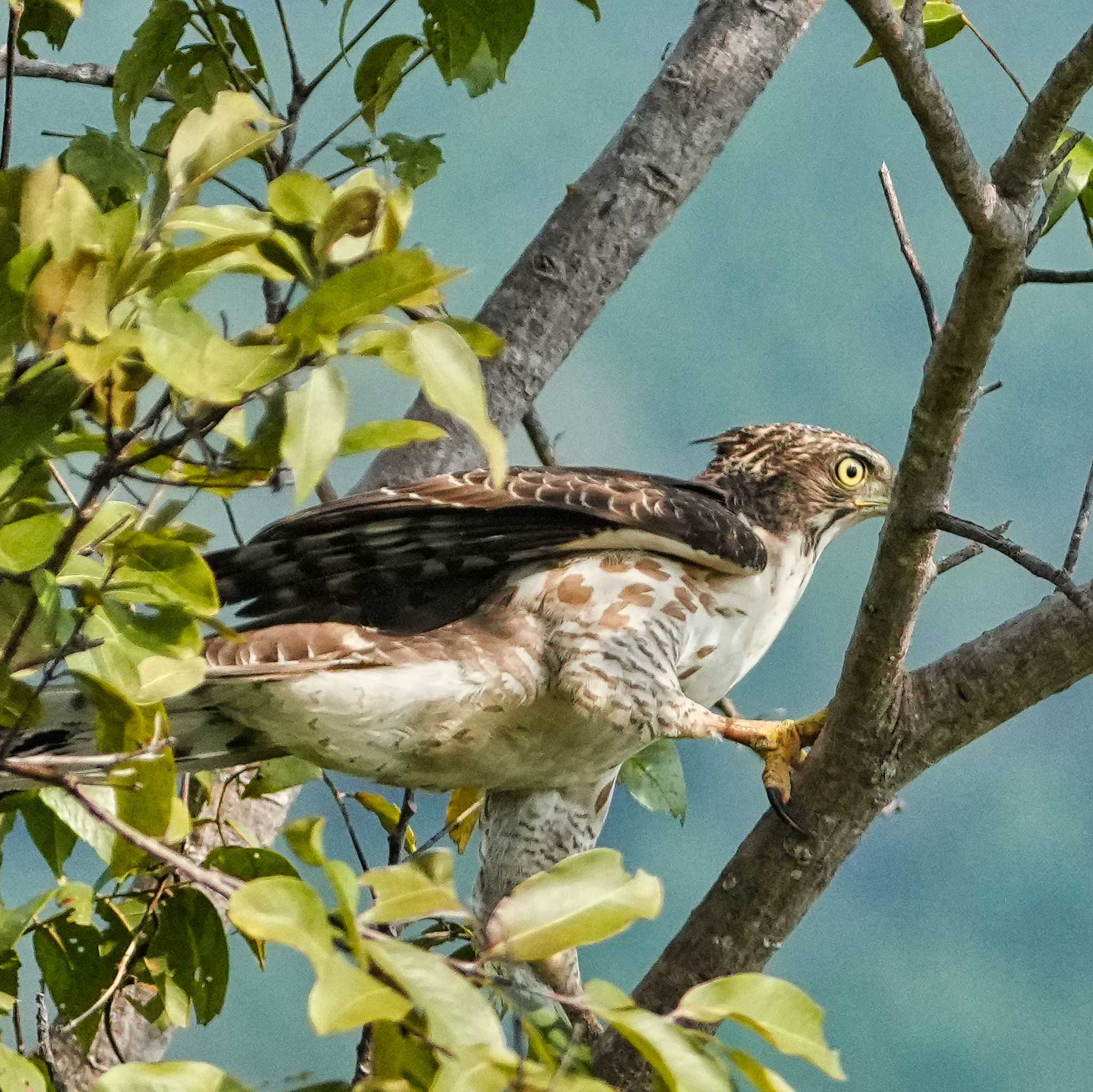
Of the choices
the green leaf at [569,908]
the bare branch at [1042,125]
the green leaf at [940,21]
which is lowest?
the green leaf at [569,908]

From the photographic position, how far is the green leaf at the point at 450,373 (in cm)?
162

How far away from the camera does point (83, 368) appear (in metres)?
1.68

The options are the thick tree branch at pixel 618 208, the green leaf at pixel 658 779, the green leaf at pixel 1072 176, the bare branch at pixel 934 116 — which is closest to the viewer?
the bare branch at pixel 934 116

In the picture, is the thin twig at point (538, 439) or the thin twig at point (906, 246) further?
the thin twig at point (538, 439)

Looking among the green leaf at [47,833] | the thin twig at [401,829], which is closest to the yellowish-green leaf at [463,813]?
the thin twig at [401,829]

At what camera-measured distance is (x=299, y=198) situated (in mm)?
1853

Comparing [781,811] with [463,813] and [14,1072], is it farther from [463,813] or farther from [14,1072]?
[14,1072]

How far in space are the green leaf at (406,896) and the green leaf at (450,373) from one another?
476 mm

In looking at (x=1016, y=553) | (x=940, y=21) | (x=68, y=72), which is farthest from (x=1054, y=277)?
(x=68, y=72)

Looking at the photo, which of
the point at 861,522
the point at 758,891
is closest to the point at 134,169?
the point at 758,891

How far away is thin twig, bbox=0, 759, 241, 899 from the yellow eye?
251 centimetres

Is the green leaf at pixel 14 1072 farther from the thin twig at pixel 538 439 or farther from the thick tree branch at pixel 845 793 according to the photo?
the thin twig at pixel 538 439

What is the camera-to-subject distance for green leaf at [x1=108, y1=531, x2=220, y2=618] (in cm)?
201

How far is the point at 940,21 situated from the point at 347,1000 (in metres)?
A: 2.49
